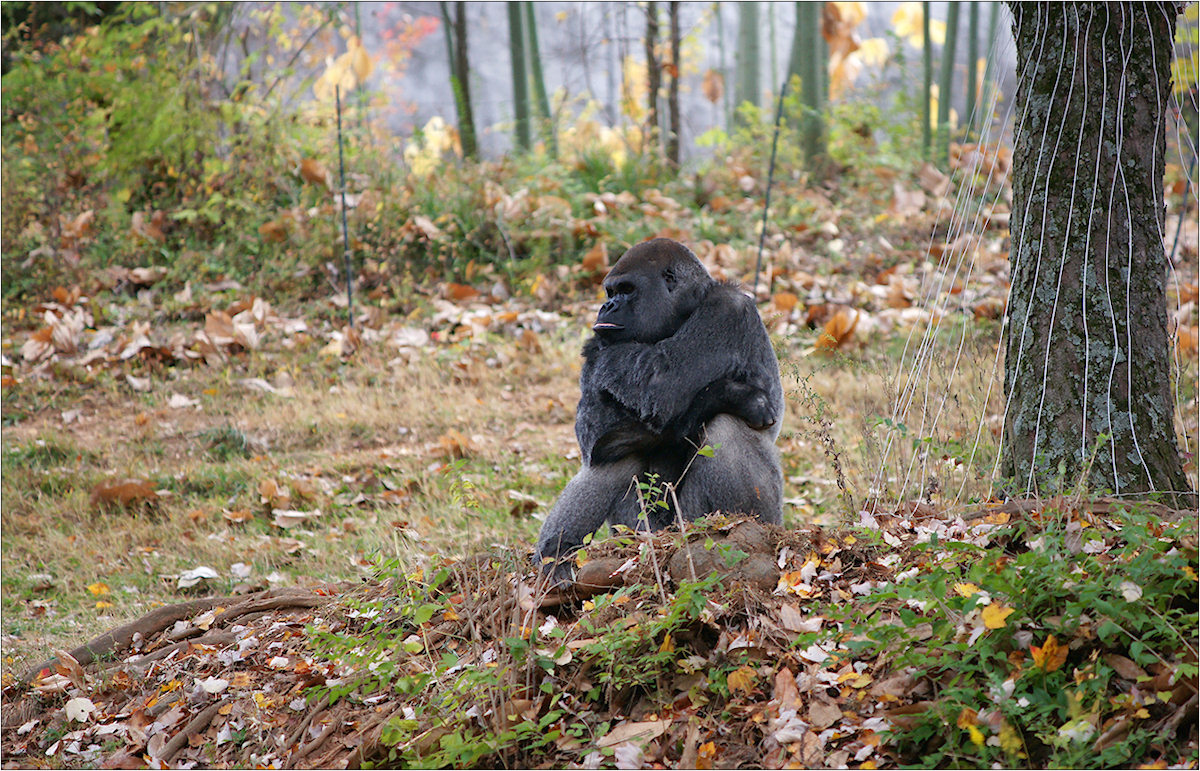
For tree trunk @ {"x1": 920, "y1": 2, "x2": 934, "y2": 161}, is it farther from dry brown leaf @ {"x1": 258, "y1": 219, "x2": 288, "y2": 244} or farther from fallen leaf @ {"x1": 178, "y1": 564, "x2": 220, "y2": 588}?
fallen leaf @ {"x1": 178, "y1": 564, "x2": 220, "y2": 588}

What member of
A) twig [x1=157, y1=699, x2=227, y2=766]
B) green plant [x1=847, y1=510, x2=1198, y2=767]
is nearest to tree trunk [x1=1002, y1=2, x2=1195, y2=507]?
green plant [x1=847, y1=510, x2=1198, y2=767]

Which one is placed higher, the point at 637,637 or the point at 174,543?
the point at 637,637

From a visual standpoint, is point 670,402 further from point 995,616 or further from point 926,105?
point 926,105

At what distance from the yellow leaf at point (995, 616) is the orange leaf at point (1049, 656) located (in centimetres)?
10

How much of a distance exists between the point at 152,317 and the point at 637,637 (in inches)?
334

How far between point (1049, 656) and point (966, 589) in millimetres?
316

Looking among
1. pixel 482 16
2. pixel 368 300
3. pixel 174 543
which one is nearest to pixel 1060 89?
pixel 174 543

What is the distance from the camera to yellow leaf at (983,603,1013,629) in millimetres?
2428

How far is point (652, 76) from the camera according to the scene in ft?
40.4

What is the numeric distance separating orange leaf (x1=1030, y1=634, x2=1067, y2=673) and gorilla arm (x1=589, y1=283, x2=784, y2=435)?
1.51m

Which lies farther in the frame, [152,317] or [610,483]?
[152,317]

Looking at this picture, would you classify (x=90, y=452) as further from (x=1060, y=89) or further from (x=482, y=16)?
(x=482, y=16)

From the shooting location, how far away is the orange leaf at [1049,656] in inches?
94.9

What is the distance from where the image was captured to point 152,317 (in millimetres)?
9789
